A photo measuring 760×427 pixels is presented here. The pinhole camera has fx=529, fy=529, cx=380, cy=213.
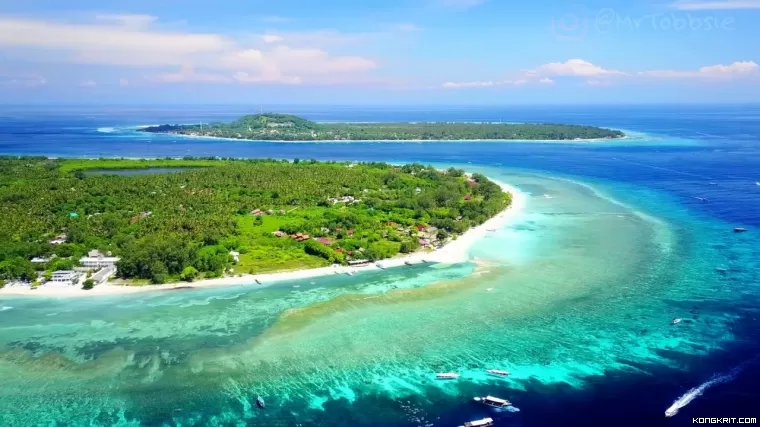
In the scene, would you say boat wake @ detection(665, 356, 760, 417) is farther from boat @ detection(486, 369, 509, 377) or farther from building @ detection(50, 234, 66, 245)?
building @ detection(50, 234, 66, 245)

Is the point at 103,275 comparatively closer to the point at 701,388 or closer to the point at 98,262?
the point at 98,262

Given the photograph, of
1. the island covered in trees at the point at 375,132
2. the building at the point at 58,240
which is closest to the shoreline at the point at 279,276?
the building at the point at 58,240

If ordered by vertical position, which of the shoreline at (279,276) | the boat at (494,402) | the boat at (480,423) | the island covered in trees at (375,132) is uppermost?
the island covered in trees at (375,132)

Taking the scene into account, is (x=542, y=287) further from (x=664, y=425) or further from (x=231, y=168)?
(x=231, y=168)

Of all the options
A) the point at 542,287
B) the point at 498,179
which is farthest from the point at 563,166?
the point at 542,287

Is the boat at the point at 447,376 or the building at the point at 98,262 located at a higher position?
the building at the point at 98,262

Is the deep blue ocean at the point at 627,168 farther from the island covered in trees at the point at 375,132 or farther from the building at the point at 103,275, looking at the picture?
the building at the point at 103,275
